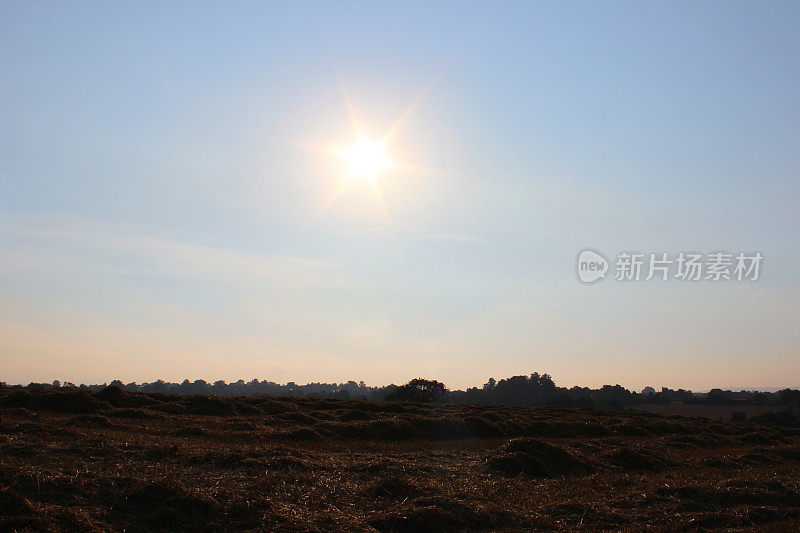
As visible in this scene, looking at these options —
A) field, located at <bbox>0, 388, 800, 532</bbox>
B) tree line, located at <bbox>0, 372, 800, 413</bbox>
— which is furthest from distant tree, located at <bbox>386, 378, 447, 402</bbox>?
field, located at <bbox>0, 388, 800, 532</bbox>

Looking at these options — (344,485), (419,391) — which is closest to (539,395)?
(419,391)

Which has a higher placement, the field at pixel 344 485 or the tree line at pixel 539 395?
the field at pixel 344 485

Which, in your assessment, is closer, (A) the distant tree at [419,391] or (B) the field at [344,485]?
(B) the field at [344,485]

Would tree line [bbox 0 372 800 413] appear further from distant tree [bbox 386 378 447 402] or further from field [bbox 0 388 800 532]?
field [bbox 0 388 800 532]

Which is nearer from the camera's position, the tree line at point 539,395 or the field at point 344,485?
the field at point 344,485

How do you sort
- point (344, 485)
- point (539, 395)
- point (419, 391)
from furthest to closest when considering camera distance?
point (539, 395) < point (419, 391) < point (344, 485)

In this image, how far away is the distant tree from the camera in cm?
8069

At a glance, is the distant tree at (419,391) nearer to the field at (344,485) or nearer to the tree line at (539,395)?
the tree line at (539,395)

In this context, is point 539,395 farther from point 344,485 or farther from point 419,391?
point 344,485

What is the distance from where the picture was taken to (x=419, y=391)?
268ft

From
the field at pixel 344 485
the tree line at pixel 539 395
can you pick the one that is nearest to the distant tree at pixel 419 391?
the tree line at pixel 539 395

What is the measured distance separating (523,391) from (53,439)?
123882mm

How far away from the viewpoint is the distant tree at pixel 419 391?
80.7 metres

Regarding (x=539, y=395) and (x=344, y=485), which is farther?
(x=539, y=395)
